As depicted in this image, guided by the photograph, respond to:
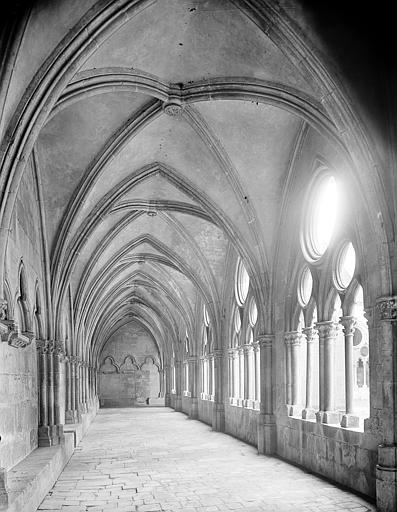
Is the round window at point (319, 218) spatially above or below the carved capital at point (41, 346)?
above

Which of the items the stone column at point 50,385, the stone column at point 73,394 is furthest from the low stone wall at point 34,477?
the stone column at point 73,394

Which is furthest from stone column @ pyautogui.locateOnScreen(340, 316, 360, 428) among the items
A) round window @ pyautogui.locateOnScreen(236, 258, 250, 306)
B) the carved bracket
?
round window @ pyautogui.locateOnScreen(236, 258, 250, 306)

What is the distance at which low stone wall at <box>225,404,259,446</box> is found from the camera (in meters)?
14.1

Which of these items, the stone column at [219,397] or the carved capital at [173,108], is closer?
the carved capital at [173,108]

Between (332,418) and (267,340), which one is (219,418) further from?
(332,418)

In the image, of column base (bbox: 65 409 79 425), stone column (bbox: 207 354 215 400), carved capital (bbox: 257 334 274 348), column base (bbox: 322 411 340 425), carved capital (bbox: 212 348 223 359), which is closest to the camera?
column base (bbox: 322 411 340 425)

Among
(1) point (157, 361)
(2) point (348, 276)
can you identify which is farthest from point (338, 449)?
(1) point (157, 361)

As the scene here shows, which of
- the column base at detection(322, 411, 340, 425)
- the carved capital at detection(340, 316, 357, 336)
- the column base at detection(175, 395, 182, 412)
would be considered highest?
the carved capital at detection(340, 316, 357, 336)

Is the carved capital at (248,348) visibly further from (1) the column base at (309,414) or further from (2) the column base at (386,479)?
(2) the column base at (386,479)

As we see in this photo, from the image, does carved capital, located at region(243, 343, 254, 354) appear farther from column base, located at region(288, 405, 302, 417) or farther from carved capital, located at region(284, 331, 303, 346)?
column base, located at region(288, 405, 302, 417)

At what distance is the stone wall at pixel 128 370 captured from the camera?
36781mm

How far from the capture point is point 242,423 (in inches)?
601

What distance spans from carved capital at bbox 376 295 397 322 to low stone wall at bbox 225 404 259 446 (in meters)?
7.18

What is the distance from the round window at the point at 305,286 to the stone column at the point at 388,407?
11.5ft
